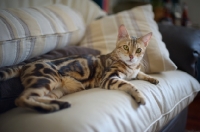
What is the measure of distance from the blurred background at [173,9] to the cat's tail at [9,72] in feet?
5.33

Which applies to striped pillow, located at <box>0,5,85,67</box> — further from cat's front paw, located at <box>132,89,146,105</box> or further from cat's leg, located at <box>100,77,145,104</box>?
cat's front paw, located at <box>132,89,146,105</box>

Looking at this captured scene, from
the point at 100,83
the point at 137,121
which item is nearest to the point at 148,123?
the point at 137,121

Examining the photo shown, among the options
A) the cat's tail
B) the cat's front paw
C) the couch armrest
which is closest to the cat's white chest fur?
the cat's front paw

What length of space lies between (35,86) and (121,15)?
0.84 m

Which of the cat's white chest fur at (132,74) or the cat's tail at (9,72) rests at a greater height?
the cat's tail at (9,72)

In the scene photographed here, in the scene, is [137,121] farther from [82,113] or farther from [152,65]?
[152,65]

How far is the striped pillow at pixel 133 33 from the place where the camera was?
1.25 m

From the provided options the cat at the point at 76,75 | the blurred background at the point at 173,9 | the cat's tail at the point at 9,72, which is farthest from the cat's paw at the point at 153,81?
the blurred background at the point at 173,9

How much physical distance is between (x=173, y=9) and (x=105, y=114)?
6.80ft

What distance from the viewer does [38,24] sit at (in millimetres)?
1048

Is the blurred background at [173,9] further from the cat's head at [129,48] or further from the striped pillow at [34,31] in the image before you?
the cat's head at [129,48]

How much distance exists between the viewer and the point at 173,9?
2500mm

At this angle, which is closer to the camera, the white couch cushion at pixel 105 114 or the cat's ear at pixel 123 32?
the white couch cushion at pixel 105 114

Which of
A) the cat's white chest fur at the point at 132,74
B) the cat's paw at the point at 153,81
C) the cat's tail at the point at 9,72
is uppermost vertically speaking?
the cat's tail at the point at 9,72
